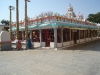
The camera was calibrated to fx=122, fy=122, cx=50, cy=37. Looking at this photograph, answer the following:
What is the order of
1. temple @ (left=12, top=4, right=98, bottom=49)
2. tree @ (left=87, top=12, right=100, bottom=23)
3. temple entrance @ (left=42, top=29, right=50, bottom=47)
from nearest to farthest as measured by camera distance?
temple @ (left=12, top=4, right=98, bottom=49) < temple entrance @ (left=42, top=29, right=50, bottom=47) < tree @ (left=87, top=12, right=100, bottom=23)

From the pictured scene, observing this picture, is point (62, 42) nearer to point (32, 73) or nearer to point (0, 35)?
point (0, 35)

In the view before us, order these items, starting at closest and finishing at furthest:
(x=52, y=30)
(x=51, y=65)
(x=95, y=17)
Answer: (x=51, y=65) → (x=52, y=30) → (x=95, y=17)

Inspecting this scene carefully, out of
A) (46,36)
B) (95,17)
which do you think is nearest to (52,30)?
(46,36)

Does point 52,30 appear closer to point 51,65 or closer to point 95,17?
point 51,65

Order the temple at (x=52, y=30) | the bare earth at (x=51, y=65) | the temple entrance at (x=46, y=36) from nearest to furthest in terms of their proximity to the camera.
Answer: the bare earth at (x=51, y=65)
the temple at (x=52, y=30)
the temple entrance at (x=46, y=36)

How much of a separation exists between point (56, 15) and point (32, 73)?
33.2 feet

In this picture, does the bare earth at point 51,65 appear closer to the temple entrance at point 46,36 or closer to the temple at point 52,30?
the temple at point 52,30

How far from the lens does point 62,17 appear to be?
52.0ft

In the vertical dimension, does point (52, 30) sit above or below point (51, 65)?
above

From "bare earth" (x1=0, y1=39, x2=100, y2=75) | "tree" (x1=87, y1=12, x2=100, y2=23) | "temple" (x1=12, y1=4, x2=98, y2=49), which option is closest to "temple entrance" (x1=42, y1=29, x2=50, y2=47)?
"temple" (x1=12, y1=4, x2=98, y2=49)

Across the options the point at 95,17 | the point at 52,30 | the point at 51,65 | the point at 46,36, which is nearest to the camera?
the point at 51,65

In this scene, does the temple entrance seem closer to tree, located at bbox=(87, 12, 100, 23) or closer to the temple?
the temple

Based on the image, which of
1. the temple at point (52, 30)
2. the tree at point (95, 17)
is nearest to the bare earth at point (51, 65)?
the temple at point (52, 30)

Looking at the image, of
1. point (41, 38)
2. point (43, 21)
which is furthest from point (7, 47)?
point (43, 21)
